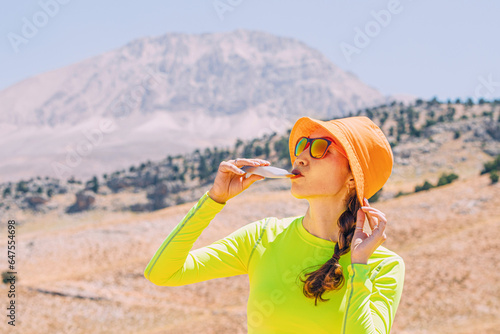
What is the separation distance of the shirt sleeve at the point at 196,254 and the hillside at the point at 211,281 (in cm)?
1142

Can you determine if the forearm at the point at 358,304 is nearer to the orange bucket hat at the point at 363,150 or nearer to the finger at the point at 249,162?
the orange bucket hat at the point at 363,150

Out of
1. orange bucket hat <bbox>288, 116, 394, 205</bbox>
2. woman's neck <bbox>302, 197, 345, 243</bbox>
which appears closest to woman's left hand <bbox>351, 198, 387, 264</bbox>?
orange bucket hat <bbox>288, 116, 394, 205</bbox>

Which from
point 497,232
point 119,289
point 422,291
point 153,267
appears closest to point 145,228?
point 119,289

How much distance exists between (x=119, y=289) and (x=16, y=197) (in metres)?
42.5

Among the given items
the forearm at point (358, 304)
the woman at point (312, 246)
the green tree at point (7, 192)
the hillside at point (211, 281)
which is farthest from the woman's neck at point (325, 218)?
the green tree at point (7, 192)

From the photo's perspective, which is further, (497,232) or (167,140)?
(167,140)

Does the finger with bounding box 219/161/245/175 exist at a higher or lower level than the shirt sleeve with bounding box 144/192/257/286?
higher

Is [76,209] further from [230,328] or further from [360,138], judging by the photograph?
[360,138]

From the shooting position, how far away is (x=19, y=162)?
525 feet

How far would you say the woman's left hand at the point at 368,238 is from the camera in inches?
92.8

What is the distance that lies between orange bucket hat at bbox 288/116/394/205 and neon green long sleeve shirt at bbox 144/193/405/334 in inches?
Result: 16.1

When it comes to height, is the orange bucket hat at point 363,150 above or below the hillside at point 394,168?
above

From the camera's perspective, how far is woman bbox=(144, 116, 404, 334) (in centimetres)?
252

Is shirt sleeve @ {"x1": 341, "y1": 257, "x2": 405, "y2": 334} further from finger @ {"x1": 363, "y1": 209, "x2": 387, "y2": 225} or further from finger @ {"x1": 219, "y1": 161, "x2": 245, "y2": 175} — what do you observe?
finger @ {"x1": 219, "y1": 161, "x2": 245, "y2": 175}
